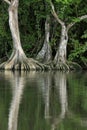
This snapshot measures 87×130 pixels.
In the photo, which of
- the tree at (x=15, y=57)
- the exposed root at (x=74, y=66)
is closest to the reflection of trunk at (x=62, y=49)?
the exposed root at (x=74, y=66)

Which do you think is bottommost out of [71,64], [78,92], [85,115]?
[71,64]

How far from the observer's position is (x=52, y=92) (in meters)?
17.0

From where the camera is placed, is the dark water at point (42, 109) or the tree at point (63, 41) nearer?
the dark water at point (42, 109)

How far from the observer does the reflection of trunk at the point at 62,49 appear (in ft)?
111

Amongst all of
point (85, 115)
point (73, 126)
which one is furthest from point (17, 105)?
point (73, 126)

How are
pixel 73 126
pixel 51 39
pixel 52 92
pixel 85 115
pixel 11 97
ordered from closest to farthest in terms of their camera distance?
1. pixel 73 126
2. pixel 85 115
3. pixel 11 97
4. pixel 52 92
5. pixel 51 39

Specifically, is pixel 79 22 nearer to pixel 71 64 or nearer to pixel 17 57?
pixel 71 64

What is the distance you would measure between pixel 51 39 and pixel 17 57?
15.8ft

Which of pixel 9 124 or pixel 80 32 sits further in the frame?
pixel 80 32

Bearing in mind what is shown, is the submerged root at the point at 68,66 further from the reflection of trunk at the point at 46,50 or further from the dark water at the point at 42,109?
the dark water at the point at 42,109

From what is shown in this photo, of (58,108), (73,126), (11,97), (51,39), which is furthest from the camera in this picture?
(51,39)

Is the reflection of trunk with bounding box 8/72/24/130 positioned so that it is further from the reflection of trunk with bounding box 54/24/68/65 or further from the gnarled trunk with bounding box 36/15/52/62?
the gnarled trunk with bounding box 36/15/52/62

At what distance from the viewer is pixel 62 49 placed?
1372 inches

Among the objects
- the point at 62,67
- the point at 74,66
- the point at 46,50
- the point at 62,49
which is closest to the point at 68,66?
the point at 62,67
